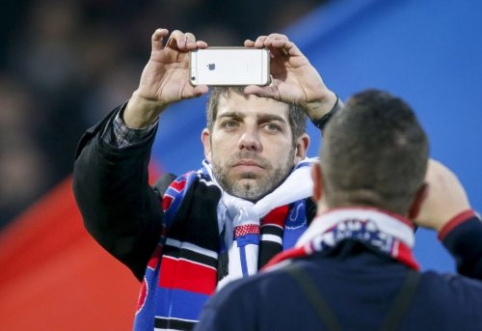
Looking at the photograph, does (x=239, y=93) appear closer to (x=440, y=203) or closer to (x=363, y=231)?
(x=440, y=203)

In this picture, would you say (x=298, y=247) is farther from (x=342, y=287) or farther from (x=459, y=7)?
(x=459, y=7)

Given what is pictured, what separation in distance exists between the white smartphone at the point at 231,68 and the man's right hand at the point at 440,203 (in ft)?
2.34

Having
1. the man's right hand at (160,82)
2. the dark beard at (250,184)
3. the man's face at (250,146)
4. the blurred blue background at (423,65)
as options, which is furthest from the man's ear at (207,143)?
the blurred blue background at (423,65)

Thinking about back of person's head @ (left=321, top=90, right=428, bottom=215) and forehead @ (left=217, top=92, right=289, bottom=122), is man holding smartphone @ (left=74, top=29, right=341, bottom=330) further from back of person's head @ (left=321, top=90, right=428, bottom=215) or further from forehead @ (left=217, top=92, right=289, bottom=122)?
back of person's head @ (left=321, top=90, right=428, bottom=215)

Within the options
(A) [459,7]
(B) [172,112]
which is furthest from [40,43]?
(A) [459,7]

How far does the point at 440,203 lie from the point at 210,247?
910mm

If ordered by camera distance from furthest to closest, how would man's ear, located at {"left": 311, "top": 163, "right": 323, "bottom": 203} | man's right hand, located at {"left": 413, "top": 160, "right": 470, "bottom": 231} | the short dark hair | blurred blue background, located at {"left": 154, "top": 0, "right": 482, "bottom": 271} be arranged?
blurred blue background, located at {"left": 154, "top": 0, "right": 482, "bottom": 271} < the short dark hair < man's right hand, located at {"left": 413, "top": 160, "right": 470, "bottom": 231} < man's ear, located at {"left": 311, "top": 163, "right": 323, "bottom": 203}

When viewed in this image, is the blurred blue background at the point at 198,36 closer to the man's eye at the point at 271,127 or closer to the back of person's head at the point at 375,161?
the man's eye at the point at 271,127

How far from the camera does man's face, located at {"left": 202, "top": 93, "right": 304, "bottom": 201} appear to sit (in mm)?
3127

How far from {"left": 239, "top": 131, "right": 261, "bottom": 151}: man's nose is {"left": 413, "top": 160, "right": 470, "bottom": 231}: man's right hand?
896 millimetres

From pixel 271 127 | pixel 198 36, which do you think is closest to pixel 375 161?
pixel 271 127

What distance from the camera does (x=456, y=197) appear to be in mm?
2256

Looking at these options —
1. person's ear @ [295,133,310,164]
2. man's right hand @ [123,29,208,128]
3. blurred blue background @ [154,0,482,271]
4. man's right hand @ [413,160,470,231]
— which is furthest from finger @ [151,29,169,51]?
blurred blue background @ [154,0,482,271]

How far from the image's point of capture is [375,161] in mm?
2041
